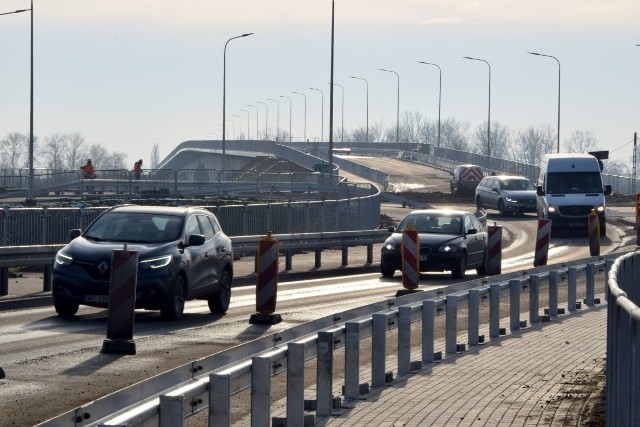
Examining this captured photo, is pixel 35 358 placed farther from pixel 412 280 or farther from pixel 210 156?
pixel 210 156

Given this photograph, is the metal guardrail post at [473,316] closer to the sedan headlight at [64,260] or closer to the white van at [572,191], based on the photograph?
the sedan headlight at [64,260]

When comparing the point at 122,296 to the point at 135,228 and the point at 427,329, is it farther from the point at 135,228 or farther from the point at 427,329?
the point at 135,228

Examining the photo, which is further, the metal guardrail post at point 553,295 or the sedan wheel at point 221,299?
the metal guardrail post at point 553,295

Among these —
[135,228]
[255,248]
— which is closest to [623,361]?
[135,228]

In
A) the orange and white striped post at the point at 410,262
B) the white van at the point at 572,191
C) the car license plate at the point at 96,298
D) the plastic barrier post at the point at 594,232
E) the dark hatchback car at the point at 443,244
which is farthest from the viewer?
the white van at the point at 572,191

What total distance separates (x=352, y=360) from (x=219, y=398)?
426cm

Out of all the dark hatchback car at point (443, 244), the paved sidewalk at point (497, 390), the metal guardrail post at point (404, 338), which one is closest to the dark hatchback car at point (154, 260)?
the paved sidewalk at point (497, 390)

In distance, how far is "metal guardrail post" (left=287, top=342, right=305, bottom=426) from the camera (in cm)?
1044

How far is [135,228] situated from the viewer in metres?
20.7

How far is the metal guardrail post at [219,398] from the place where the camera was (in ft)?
27.2

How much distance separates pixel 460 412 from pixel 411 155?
396 ft

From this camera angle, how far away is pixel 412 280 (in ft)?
82.8

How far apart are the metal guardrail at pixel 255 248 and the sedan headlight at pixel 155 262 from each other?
14.8 ft

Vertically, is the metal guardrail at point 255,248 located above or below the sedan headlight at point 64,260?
below
